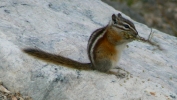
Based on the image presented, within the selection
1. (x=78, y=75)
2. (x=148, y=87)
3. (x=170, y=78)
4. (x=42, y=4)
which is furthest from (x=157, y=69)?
(x=42, y=4)

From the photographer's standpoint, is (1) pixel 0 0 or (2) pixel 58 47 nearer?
(2) pixel 58 47

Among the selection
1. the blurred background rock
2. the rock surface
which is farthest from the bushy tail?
the blurred background rock

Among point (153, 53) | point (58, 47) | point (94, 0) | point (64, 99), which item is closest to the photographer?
point (64, 99)

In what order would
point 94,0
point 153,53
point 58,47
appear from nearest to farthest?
point 58,47 → point 153,53 → point 94,0

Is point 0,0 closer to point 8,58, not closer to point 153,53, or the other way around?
point 8,58

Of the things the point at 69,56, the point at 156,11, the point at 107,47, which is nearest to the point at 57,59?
the point at 69,56

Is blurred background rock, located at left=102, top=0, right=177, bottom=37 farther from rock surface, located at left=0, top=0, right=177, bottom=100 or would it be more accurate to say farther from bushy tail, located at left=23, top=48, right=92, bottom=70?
bushy tail, located at left=23, top=48, right=92, bottom=70
